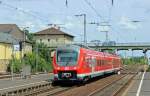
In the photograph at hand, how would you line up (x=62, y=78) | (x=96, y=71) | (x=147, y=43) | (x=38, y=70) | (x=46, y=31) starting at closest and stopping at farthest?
(x=62, y=78)
(x=96, y=71)
(x=38, y=70)
(x=147, y=43)
(x=46, y=31)

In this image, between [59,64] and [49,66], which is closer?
[59,64]

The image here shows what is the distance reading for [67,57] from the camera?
37.3m

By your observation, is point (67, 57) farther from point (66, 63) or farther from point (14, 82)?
point (14, 82)

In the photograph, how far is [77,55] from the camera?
37.3 meters

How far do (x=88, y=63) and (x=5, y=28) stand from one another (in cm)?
9750

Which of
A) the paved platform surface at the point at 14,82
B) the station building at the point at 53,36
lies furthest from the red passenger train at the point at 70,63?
the station building at the point at 53,36

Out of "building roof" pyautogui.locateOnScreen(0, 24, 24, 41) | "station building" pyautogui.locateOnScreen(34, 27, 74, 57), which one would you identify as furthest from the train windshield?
"station building" pyautogui.locateOnScreen(34, 27, 74, 57)

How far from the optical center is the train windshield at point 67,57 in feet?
121

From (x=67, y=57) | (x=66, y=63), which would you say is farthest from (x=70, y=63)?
(x=67, y=57)

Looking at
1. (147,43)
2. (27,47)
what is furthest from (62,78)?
(147,43)

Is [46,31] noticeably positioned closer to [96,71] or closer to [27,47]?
[27,47]

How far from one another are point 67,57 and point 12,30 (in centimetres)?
9440

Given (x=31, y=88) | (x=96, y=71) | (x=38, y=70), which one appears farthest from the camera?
(x=38, y=70)

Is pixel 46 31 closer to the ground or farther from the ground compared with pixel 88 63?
farther from the ground
